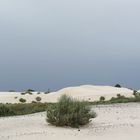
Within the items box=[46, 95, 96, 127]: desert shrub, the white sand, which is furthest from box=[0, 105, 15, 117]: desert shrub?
the white sand

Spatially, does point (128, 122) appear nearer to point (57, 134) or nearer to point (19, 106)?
point (57, 134)

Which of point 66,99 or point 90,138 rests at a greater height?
point 66,99

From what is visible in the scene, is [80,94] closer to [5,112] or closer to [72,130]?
[5,112]

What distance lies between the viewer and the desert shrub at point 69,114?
60.8 ft

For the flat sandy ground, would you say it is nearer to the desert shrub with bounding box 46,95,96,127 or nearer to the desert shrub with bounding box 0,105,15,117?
the desert shrub with bounding box 46,95,96,127

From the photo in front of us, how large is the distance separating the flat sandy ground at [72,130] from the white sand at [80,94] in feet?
72.8

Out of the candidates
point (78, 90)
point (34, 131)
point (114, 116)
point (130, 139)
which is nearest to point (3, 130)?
point (34, 131)

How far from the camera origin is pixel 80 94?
5103cm

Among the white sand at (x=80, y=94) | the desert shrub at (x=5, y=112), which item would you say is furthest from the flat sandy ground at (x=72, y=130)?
the white sand at (x=80, y=94)

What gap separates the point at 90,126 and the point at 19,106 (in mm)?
11032

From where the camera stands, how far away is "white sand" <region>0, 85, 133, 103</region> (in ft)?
151

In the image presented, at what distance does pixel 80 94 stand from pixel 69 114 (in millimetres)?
32522

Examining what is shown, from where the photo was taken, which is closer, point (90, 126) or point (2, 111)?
point (90, 126)

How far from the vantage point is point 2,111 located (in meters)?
24.0
